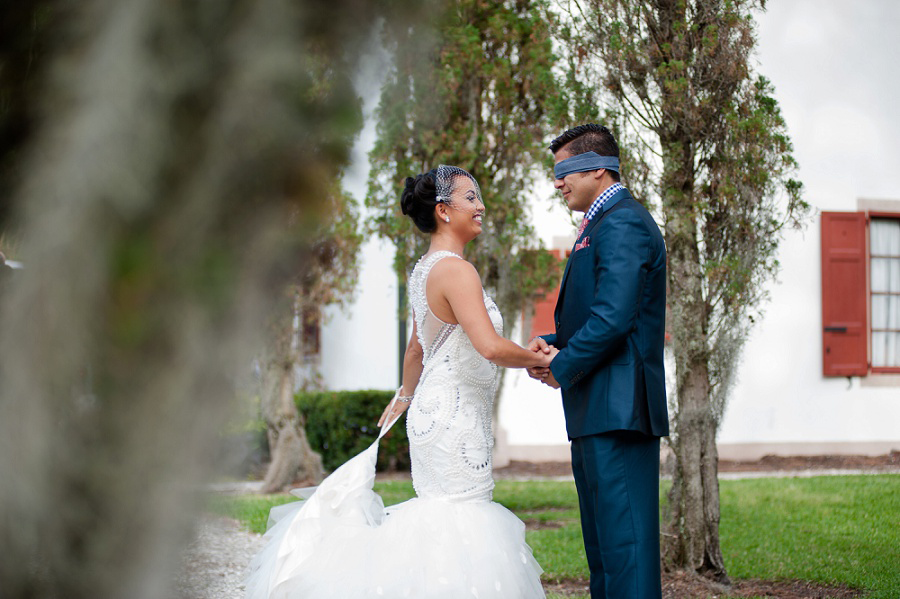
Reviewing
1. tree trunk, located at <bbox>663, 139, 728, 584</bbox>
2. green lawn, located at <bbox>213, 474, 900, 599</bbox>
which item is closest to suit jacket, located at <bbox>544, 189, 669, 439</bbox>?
tree trunk, located at <bbox>663, 139, 728, 584</bbox>

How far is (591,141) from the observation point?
153 inches

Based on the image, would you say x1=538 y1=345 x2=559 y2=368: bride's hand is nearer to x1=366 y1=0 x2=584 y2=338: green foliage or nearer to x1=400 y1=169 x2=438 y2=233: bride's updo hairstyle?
x1=400 y1=169 x2=438 y2=233: bride's updo hairstyle

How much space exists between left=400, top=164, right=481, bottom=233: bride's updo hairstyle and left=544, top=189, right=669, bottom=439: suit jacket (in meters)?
0.70

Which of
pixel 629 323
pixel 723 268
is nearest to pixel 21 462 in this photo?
pixel 629 323

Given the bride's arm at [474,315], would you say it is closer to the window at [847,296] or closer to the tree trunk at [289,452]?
the tree trunk at [289,452]

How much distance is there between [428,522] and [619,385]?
1.01 meters

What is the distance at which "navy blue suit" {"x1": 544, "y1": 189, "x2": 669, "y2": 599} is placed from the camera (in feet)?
11.5

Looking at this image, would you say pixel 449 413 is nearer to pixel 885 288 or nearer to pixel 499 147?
pixel 499 147

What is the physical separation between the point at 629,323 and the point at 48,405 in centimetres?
310

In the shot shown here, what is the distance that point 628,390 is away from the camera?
3.55 metres

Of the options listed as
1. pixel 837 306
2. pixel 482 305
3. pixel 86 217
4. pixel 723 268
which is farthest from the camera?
pixel 837 306

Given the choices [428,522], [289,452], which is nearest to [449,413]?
[428,522]

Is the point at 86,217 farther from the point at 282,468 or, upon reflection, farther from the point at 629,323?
the point at 282,468

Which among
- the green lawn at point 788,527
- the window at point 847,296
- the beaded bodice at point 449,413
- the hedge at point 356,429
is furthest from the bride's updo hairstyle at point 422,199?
the window at point 847,296
